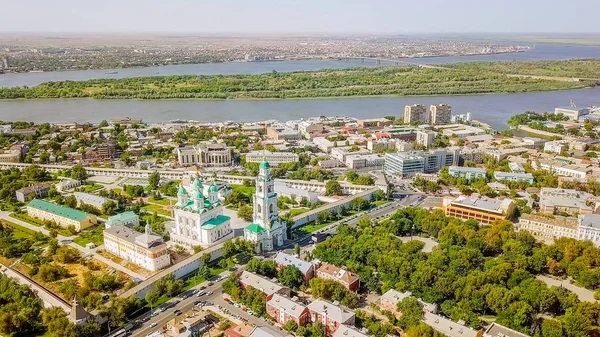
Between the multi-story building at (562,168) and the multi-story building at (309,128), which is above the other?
the multi-story building at (309,128)

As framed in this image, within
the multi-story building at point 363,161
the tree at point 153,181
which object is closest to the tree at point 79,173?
the tree at point 153,181

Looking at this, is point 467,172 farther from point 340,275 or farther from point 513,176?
point 340,275

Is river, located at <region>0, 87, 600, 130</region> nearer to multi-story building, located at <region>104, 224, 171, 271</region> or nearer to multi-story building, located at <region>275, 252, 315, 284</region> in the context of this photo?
multi-story building, located at <region>104, 224, 171, 271</region>

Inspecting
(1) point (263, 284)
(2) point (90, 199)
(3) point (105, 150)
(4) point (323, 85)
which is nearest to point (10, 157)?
(3) point (105, 150)

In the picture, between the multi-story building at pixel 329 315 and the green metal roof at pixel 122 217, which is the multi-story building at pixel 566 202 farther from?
the green metal roof at pixel 122 217

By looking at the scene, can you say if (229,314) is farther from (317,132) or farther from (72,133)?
(72,133)

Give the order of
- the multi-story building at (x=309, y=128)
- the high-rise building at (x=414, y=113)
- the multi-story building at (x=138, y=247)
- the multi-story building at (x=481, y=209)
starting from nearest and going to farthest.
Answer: the multi-story building at (x=138, y=247), the multi-story building at (x=481, y=209), the multi-story building at (x=309, y=128), the high-rise building at (x=414, y=113)

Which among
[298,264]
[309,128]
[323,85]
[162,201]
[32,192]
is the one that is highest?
[323,85]
